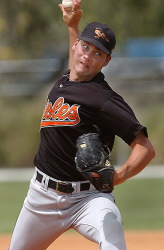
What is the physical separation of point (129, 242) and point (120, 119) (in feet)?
12.0

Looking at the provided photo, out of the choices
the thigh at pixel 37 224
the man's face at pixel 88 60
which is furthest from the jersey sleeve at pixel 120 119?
the thigh at pixel 37 224

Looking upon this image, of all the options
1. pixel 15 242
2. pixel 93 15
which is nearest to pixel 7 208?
pixel 15 242

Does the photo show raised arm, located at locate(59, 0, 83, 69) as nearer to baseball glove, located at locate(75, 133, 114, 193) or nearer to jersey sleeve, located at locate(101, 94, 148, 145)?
jersey sleeve, located at locate(101, 94, 148, 145)

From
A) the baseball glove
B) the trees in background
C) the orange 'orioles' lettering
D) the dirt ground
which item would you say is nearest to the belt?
the baseball glove

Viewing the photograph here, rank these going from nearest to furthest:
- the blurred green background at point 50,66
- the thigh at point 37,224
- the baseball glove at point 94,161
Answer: the baseball glove at point 94,161, the thigh at point 37,224, the blurred green background at point 50,66

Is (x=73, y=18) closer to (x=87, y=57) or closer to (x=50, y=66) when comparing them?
(x=87, y=57)

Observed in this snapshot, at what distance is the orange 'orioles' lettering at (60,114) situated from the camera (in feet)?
15.0

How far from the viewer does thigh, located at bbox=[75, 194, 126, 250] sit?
4.30 m

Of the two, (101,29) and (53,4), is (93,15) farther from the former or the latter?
(101,29)

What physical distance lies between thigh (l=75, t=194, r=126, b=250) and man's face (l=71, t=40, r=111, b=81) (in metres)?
0.83

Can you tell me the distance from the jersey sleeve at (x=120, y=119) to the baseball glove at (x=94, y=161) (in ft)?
0.46

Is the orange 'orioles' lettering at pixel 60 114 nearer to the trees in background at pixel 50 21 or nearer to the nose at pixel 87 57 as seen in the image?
the nose at pixel 87 57

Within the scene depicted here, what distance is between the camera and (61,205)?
4.66 meters

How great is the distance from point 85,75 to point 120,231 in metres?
1.08
